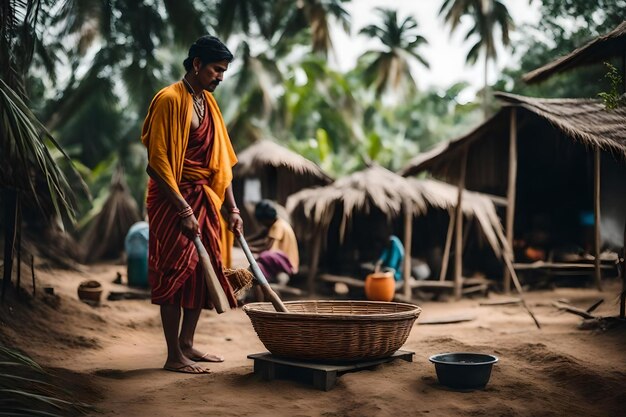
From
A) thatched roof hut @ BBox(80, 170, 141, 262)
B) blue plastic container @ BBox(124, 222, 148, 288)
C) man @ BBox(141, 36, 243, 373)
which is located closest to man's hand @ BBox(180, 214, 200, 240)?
man @ BBox(141, 36, 243, 373)

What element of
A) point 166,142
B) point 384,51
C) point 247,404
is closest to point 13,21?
point 166,142

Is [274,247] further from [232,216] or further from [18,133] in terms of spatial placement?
[18,133]

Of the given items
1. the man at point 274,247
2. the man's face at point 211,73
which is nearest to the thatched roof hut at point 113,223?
the man at point 274,247

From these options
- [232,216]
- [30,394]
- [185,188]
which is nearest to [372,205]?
[232,216]

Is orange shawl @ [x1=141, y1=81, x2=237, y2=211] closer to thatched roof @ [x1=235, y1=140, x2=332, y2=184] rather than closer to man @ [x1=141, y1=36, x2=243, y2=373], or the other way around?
man @ [x1=141, y1=36, x2=243, y2=373]

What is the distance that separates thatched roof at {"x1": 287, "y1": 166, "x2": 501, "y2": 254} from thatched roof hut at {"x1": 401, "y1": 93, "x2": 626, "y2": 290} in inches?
13.2

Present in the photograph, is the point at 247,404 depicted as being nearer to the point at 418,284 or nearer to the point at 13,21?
the point at 13,21

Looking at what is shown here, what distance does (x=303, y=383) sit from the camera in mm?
3965

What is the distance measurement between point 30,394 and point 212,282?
50.1 inches

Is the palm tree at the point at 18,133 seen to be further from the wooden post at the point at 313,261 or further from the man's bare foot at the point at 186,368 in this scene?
the wooden post at the point at 313,261

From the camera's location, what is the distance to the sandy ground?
3.50 m

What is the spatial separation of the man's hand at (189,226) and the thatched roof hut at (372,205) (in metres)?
5.20

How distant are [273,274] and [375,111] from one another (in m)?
22.2

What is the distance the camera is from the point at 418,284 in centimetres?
971
